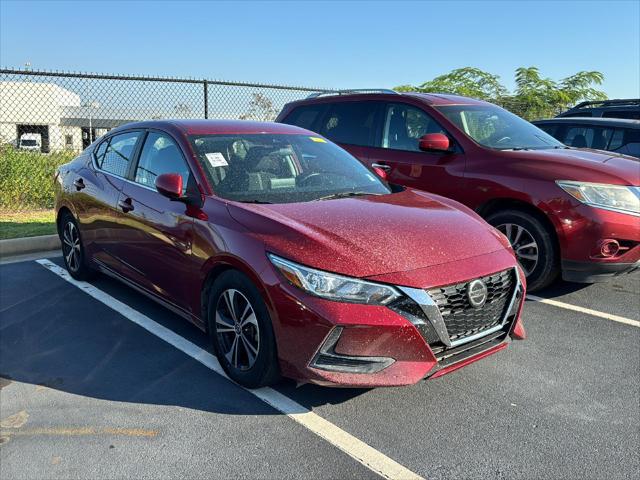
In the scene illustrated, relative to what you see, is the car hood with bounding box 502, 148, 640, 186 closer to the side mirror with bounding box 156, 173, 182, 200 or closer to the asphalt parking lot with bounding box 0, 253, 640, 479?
the asphalt parking lot with bounding box 0, 253, 640, 479

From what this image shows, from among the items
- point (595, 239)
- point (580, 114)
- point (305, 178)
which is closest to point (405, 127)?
point (595, 239)

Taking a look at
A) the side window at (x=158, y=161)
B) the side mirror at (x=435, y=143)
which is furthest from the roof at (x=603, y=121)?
the side window at (x=158, y=161)

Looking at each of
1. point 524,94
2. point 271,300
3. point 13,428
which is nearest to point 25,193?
point 13,428

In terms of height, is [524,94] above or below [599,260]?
above

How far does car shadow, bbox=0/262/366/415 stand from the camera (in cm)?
332

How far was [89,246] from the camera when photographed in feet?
16.8

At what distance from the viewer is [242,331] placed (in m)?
3.31

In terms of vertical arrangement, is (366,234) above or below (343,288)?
above

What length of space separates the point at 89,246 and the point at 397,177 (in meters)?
3.20

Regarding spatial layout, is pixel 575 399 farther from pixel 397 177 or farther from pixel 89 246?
pixel 89 246

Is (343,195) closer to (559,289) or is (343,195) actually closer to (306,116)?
(559,289)

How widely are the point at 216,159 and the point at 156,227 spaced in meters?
0.65

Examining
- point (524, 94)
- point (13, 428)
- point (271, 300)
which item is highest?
point (524, 94)

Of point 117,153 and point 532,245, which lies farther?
point 532,245
